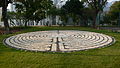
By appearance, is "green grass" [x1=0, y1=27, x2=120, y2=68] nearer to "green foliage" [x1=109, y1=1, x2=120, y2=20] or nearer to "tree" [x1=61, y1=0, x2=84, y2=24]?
"tree" [x1=61, y1=0, x2=84, y2=24]

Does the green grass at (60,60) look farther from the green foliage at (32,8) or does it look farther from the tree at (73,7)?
the tree at (73,7)

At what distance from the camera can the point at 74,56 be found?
7.12m

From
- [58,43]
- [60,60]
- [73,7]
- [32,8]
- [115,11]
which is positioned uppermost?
[73,7]

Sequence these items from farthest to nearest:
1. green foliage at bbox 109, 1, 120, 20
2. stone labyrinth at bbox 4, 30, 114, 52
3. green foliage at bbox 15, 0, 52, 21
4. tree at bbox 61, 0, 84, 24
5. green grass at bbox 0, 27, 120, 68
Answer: green foliage at bbox 109, 1, 120, 20, tree at bbox 61, 0, 84, 24, green foliage at bbox 15, 0, 52, 21, stone labyrinth at bbox 4, 30, 114, 52, green grass at bbox 0, 27, 120, 68

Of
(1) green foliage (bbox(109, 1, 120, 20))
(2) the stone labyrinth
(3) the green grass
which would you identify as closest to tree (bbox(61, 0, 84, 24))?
(1) green foliage (bbox(109, 1, 120, 20))

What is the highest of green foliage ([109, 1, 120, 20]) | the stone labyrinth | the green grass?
green foliage ([109, 1, 120, 20])

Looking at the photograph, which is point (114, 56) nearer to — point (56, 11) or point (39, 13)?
point (39, 13)

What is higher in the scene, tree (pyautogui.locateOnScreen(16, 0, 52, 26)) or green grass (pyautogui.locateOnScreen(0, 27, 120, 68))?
tree (pyautogui.locateOnScreen(16, 0, 52, 26))

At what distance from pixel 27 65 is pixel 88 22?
27.7 meters

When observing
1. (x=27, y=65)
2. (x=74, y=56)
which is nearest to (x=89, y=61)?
(x=74, y=56)

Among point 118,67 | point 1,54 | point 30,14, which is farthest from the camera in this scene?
point 30,14

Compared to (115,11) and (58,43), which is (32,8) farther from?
(115,11)

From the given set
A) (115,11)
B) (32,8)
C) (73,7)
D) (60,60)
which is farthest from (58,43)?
(115,11)

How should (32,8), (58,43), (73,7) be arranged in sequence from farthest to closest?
(73,7) → (32,8) → (58,43)
